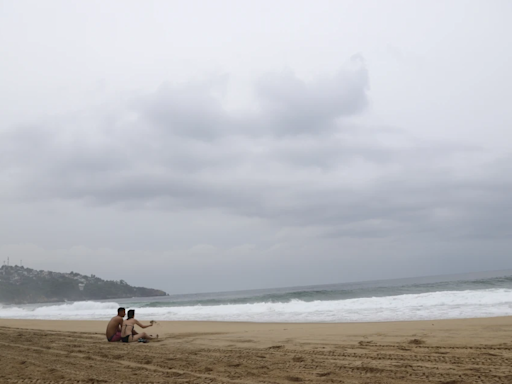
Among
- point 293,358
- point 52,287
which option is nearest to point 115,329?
point 293,358

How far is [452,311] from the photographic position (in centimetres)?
1433

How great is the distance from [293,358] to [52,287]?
112m

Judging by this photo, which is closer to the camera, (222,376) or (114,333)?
(222,376)

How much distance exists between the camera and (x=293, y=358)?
22.6 ft

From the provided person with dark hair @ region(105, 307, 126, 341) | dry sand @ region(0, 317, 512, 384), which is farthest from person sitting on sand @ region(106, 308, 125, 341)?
dry sand @ region(0, 317, 512, 384)

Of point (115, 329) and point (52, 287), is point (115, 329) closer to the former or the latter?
point (115, 329)

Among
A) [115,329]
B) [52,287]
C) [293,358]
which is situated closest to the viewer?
[293,358]

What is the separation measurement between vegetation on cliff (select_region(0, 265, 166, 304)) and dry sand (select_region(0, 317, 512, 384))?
327 ft

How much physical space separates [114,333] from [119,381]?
5677 mm

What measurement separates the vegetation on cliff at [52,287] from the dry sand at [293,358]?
9965 cm

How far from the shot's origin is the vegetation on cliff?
318 ft

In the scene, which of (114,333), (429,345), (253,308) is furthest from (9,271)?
(429,345)

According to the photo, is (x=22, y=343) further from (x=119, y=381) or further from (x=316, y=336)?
(x=316, y=336)

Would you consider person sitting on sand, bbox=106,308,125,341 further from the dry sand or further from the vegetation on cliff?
the vegetation on cliff
